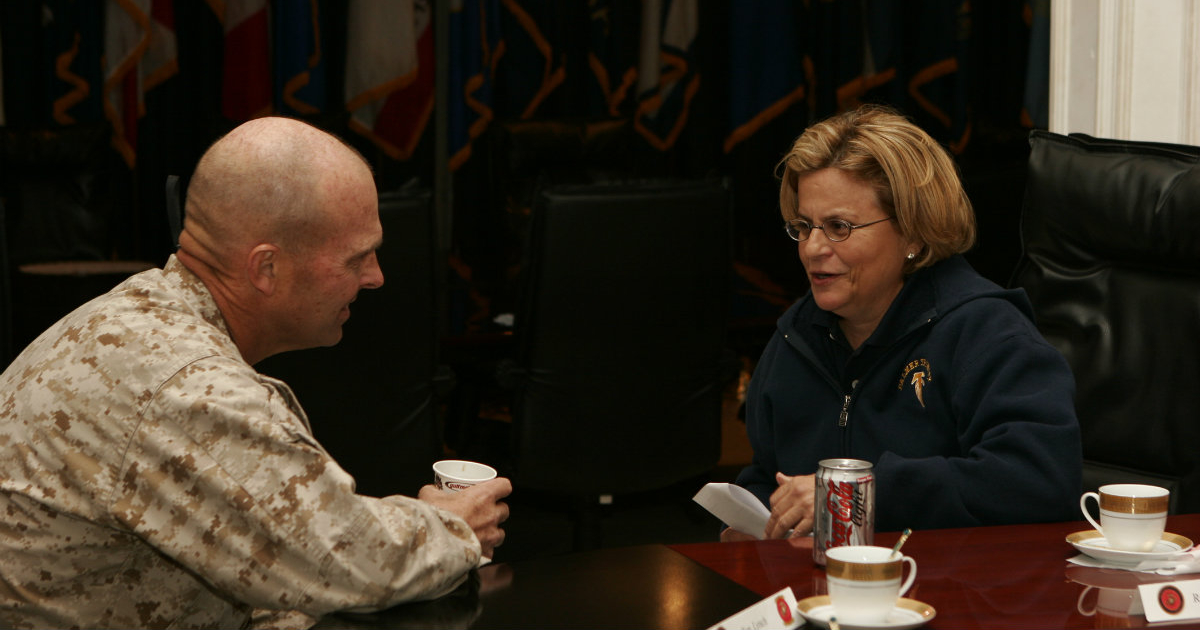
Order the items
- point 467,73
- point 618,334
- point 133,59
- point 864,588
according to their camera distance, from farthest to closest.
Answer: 1. point 467,73
2. point 133,59
3. point 618,334
4. point 864,588

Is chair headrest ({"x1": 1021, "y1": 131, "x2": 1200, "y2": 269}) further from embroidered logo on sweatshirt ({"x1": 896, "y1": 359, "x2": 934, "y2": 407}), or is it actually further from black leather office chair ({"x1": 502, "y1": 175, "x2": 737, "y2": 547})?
black leather office chair ({"x1": 502, "y1": 175, "x2": 737, "y2": 547})

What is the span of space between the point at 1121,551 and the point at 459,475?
0.78m

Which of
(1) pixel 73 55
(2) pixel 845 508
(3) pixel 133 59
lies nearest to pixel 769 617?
(2) pixel 845 508

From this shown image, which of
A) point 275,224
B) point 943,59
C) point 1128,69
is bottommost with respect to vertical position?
point 275,224

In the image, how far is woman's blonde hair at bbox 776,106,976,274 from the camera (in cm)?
203

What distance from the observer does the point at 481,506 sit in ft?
4.93

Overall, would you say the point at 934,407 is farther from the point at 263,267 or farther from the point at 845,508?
the point at 263,267

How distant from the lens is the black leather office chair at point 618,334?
3018 millimetres

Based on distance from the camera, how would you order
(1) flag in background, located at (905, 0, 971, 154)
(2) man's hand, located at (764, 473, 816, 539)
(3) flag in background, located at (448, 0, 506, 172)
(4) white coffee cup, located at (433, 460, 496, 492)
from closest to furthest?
(4) white coffee cup, located at (433, 460, 496, 492), (2) man's hand, located at (764, 473, 816, 539), (3) flag in background, located at (448, 0, 506, 172), (1) flag in background, located at (905, 0, 971, 154)

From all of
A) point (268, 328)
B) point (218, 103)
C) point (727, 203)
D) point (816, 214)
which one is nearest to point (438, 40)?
point (218, 103)

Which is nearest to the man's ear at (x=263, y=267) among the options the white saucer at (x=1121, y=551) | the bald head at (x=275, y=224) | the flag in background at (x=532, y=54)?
the bald head at (x=275, y=224)

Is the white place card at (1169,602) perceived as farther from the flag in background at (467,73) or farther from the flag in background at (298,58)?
the flag in background at (467,73)

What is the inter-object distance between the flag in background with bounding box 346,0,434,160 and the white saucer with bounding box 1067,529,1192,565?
445cm

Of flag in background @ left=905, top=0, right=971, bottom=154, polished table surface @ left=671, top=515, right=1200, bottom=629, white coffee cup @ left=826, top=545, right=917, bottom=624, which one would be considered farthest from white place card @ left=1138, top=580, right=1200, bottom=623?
flag in background @ left=905, top=0, right=971, bottom=154
